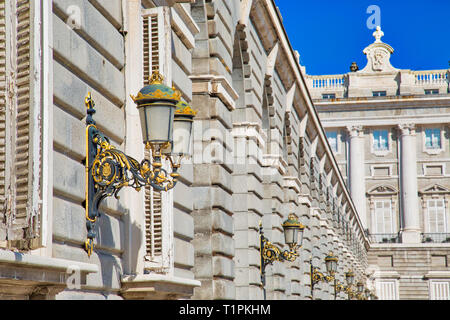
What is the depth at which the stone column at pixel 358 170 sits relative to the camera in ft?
236

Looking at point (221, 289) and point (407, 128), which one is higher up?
point (407, 128)

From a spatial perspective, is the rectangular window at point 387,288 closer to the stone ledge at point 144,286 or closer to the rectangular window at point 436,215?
the rectangular window at point 436,215

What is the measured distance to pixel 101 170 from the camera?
7656mm

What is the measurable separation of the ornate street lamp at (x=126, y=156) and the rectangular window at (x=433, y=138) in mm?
65013

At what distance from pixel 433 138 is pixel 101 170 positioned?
2586 inches

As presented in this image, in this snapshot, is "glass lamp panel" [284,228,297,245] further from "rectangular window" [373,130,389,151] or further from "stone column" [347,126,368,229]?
"rectangular window" [373,130,389,151]

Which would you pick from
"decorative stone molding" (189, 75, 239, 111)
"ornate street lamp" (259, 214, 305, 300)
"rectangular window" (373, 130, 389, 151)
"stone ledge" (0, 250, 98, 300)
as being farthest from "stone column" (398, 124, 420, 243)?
"stone ledge" (0, 250, 98, 300)

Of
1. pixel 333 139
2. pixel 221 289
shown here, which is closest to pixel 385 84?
pixel 333 139

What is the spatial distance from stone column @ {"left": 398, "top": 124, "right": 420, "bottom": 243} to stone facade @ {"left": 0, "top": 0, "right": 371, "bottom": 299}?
172ft

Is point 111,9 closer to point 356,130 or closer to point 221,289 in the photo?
point 221,289

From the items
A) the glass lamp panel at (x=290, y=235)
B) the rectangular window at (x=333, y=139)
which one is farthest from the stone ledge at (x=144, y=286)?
the rectangular window at (x=333, y=139)
